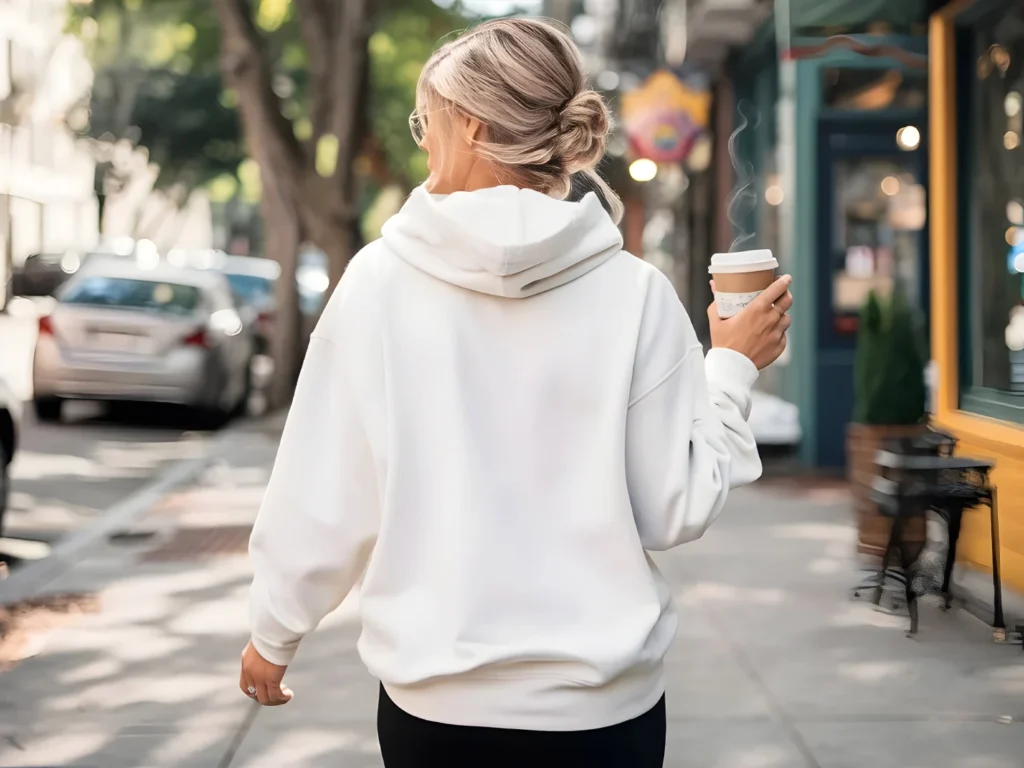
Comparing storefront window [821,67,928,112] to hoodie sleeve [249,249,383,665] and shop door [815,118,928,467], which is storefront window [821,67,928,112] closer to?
shop door [815,118,928,467]

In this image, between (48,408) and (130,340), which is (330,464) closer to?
(130,340)

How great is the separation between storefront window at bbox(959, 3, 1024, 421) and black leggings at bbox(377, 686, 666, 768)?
5.57m

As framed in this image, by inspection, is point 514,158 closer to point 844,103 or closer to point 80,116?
point 844,103

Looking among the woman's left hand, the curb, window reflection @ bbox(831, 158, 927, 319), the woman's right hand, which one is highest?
window reflection @ bbox(831, 158, 927, 319)

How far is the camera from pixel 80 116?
148 ft

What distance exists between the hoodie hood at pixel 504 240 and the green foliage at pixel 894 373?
5.88 metres

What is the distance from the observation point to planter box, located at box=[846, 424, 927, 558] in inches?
281

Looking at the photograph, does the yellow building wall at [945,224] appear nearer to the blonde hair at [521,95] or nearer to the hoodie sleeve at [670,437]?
the hoodie sleeve at [670,437]

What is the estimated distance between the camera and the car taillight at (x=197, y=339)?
46.3 feet

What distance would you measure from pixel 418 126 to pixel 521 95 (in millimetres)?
296

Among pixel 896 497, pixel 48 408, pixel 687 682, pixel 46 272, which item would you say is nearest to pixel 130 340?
pixel 48 408

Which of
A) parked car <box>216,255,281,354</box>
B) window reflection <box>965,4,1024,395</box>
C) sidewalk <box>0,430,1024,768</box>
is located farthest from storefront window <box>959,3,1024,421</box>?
parked car <box>216,255,281,354</box>

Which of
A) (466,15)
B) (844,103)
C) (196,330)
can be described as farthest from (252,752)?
(466,15)

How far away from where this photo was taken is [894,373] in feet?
24.5
